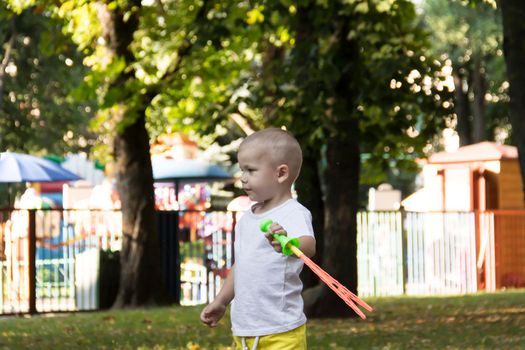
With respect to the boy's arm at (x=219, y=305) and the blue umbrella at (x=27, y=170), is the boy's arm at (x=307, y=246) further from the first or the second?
the blue umbrella at (x=27, y=170)

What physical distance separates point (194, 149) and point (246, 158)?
33.7 meters

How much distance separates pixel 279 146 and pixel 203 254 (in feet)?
53.0

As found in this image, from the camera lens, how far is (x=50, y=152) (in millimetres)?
47438

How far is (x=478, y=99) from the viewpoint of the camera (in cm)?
5078

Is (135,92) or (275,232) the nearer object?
(275,232)

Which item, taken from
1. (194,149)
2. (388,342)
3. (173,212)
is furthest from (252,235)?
(194,149)

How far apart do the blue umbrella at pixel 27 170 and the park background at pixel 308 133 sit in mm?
1151

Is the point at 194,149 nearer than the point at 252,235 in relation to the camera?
→ No

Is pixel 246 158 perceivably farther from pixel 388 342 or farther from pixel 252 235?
pixel 388 342

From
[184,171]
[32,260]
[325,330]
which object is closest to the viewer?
[325,330]

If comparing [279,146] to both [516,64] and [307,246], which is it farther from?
[516,64]

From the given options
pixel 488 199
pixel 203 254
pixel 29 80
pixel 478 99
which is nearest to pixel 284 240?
pixel 203 254

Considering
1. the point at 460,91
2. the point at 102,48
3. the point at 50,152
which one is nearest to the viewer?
the point at 102,48

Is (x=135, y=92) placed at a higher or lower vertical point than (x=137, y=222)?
higher
